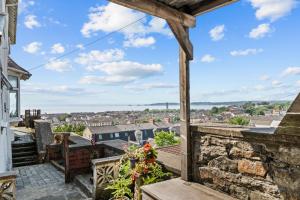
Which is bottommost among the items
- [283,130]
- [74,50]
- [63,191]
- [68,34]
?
[63,191]

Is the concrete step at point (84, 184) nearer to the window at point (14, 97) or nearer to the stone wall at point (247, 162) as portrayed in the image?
the stone wall at point (247, 162)

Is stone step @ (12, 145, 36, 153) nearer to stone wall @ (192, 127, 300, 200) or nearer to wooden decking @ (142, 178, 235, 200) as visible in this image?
wooden decking @ (142, 178, 235, 200)

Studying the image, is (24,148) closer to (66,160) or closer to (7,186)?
(66,160)

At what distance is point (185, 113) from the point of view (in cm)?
355

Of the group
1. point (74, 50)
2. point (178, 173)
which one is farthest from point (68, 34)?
point (178, 173)

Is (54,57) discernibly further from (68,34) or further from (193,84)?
(193,84)

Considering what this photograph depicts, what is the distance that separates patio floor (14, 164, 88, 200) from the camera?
5.20 metres

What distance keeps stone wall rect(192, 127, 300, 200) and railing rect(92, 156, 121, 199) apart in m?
2.03

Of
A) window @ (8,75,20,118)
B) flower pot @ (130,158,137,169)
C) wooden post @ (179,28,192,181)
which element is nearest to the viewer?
wooden post @ (179,28,192,181)

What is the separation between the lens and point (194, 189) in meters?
3.17

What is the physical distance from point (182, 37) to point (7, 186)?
372cm

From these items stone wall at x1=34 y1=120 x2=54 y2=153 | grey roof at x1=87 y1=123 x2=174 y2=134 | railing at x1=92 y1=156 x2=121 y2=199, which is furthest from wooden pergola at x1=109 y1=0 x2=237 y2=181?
grey roof at x1=87 y1=123 x2=174 y2=134

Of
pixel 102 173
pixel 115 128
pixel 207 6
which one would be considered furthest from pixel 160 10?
pixel 115 128

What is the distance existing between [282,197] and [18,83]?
33.4 ft
